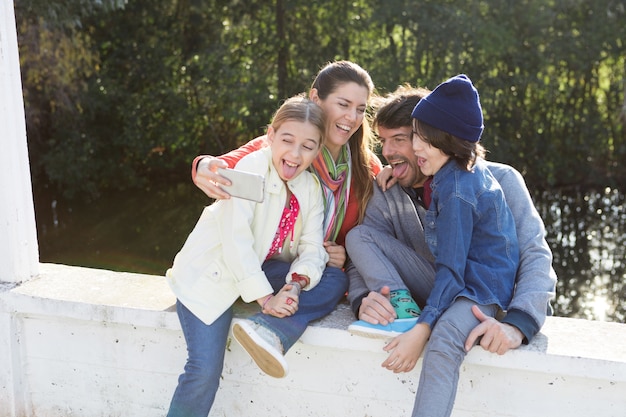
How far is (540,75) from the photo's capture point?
10.8 metres

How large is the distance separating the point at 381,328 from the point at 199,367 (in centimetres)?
58

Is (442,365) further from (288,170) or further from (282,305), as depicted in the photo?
(288,170)

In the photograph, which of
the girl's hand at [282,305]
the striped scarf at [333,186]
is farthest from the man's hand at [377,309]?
the striped scarf at [333,186]

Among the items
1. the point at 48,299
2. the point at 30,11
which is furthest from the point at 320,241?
the point at 30,11

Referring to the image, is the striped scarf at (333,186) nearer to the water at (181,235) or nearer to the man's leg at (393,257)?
the man's leg at (393,257)

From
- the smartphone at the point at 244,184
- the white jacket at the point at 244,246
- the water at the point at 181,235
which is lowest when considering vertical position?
the water at the point at 181,235

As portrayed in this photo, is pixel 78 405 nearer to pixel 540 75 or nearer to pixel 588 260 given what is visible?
pixel 588 260

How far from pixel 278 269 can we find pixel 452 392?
757mm

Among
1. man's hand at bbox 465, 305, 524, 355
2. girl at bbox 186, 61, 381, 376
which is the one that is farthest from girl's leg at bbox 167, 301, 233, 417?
man's hand at bbox 465, 305, 524, 355

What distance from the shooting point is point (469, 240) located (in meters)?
2.30

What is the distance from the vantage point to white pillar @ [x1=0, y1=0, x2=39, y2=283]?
8.29 feet

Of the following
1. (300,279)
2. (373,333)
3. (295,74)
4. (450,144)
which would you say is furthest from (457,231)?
(295,74)

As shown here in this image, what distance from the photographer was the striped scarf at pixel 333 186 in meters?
2.70

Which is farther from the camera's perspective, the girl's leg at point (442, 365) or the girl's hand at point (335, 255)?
the girl's hand at point (335, 255)
